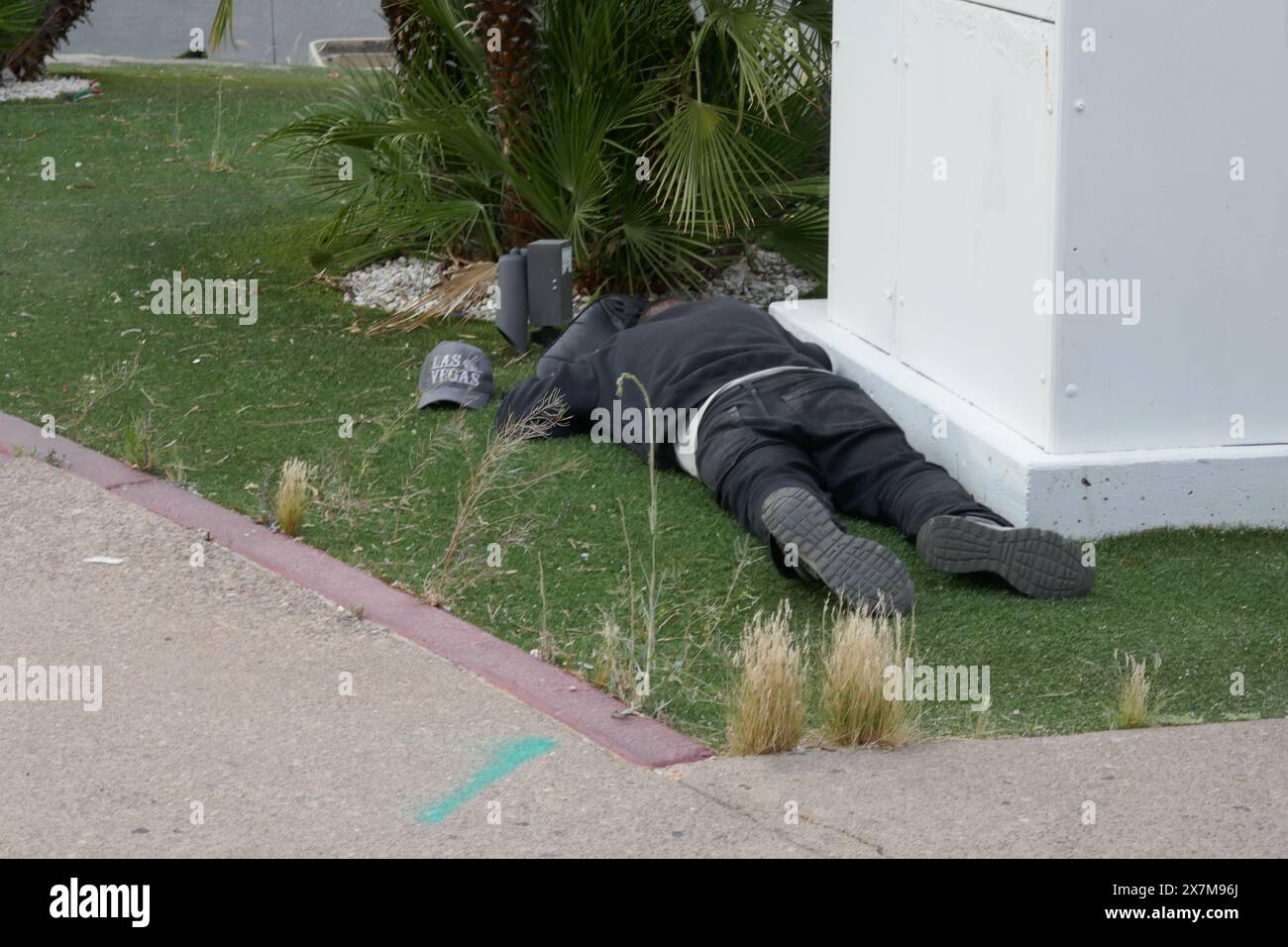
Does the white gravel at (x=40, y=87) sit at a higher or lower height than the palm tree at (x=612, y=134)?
higher

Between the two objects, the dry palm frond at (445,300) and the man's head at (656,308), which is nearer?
the man's head at (656,308)

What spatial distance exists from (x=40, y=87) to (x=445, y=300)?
742 cm

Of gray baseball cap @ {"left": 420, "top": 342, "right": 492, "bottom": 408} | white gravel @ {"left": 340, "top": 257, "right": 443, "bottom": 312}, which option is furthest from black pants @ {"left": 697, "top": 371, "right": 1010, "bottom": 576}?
white gravel @ {"left": 340, "top": 257, "right": 443, "bottom": 312}

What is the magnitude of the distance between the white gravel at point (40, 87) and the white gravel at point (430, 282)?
19.3 feet

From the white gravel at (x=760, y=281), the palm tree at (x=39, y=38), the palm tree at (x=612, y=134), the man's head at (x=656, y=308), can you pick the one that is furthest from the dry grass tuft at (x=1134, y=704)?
the palm tree at (x=39, y=38)

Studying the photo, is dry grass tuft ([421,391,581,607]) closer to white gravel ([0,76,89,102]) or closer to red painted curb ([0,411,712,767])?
red painted curb ([0,411,712,767])

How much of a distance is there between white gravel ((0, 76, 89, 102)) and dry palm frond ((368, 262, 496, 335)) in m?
6.69

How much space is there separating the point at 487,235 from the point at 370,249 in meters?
0.64

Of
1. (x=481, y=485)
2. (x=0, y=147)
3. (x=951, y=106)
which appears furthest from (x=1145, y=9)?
(x=0, y=147)

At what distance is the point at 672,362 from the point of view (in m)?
5.92

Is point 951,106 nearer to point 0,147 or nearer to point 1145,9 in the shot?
point 1145,9

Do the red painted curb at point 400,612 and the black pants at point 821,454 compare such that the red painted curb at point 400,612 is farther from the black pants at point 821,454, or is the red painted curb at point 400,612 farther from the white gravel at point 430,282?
the white gravel at point 430,282

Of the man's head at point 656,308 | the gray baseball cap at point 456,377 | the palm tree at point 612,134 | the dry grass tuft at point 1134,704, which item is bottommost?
the dry grass tuft at point 1134,704

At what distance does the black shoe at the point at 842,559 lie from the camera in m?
4.50
